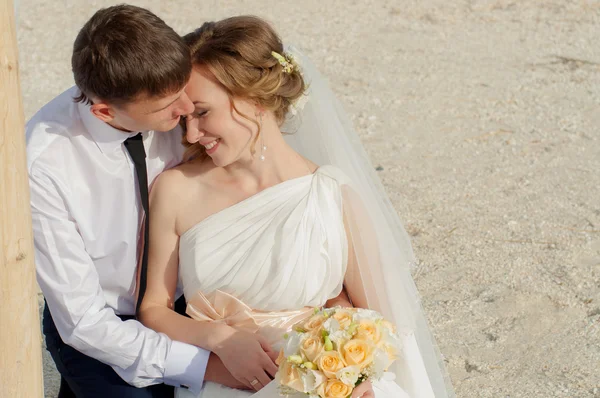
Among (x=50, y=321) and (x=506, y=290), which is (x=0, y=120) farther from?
(x=506, y=290)

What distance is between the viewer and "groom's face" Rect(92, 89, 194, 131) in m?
3.21

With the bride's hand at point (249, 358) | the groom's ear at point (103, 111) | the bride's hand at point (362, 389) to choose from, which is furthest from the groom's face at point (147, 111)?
the bride's hand at point (362, 389)

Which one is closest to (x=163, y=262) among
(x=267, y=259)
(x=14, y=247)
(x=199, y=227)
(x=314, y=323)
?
(x=199, y=227)

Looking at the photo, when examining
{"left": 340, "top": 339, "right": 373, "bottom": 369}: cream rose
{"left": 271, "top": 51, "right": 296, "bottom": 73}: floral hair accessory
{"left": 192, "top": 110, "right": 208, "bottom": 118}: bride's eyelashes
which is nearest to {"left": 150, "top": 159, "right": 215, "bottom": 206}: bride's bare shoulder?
{"left": 192, "top": 110, "right": 208, "bottom": 118}: bride's eyelashes

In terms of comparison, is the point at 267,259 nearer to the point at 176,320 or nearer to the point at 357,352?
the point at 176,320

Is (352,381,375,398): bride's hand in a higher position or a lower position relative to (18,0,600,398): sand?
higher

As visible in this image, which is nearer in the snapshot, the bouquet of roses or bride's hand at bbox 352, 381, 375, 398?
the bouquet of roses

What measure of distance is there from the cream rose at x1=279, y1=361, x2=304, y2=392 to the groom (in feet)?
1.91

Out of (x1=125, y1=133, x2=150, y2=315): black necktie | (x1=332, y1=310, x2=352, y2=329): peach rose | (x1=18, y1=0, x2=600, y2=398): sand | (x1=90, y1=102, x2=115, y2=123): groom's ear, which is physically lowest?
(x1=18, y1=0, x2=600, y2=398): sand

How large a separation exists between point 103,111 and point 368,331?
1.31 m

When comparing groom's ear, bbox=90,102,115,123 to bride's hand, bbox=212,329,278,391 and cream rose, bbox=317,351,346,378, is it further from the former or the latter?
cream rose, bbox=317,351,346,378

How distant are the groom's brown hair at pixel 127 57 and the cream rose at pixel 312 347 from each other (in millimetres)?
1059

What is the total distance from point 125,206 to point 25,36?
6315 mm

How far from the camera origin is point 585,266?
5.41m
